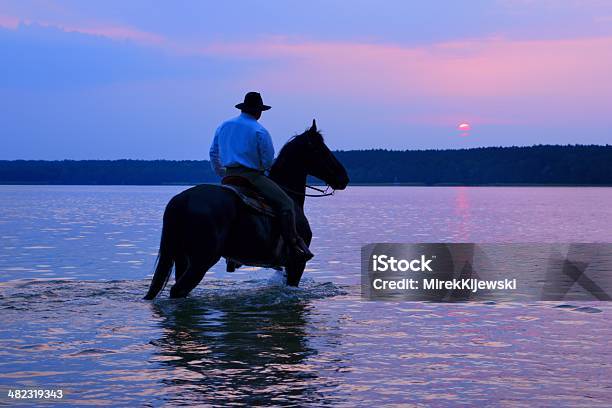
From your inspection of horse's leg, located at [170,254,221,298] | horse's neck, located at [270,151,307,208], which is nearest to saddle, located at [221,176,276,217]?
horse's leg, located at [170,254,221,298]

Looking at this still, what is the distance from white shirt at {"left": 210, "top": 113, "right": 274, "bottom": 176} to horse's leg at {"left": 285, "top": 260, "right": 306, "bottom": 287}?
75.0 inches

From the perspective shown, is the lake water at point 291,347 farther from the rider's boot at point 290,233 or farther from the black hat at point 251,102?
the black hat at point 251,102

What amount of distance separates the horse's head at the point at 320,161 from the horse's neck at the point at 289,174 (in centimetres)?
20

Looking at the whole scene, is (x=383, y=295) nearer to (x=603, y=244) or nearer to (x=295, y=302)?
(x=295, y=302)

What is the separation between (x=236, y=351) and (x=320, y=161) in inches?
226

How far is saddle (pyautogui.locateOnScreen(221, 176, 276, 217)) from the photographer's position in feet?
42.6

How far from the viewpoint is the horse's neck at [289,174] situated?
14508mm

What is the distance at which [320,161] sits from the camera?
1470cm

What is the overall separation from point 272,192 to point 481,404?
6742 mm

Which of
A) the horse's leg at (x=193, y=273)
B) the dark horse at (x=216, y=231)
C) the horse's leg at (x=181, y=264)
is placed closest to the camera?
the dark horse at (x=216, y=231)

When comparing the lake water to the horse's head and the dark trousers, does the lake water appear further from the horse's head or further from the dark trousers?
the horse's head

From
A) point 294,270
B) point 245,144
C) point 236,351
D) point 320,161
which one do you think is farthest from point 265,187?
point 236,351

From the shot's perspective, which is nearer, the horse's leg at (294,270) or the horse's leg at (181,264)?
the horse's leg at (181,264)

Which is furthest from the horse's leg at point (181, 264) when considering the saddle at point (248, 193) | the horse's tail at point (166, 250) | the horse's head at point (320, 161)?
the horse's head at point (320, 161)
